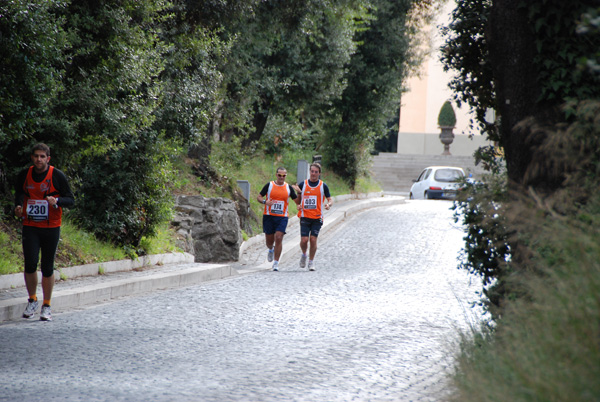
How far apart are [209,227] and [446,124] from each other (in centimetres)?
3766

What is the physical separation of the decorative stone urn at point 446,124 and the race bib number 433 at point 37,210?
147 feet

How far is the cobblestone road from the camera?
5.76 m

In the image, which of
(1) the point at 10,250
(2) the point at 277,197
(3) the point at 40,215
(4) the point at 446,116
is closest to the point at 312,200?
(2) the point at 277,197

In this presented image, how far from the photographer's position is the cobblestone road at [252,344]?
5762 mm

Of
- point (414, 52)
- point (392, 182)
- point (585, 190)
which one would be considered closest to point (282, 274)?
point (585, 190)

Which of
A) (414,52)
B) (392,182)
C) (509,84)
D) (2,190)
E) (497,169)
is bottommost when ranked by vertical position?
(392,182)

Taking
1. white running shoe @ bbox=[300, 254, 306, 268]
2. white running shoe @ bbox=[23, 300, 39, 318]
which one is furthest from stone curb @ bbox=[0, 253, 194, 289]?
white running shoe @ bbox=[300, 254, 306, 268]

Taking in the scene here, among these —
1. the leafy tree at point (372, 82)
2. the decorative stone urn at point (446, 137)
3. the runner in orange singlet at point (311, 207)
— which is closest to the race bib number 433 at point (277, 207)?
the runner in orange singlet at point (311, 207)

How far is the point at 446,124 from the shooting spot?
172ft

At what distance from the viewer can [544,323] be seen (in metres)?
3.54

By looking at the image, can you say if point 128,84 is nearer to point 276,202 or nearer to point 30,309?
Answer: point 276,202

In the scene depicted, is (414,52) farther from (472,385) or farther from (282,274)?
(472,385)

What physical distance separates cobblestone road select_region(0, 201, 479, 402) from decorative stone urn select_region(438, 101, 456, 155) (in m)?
39.2

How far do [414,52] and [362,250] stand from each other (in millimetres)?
15388
